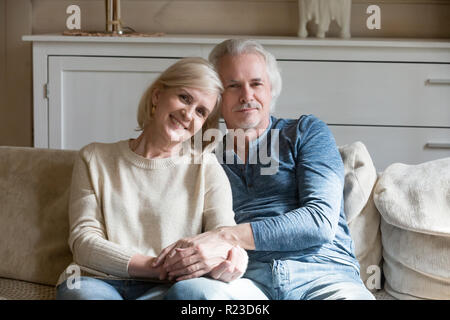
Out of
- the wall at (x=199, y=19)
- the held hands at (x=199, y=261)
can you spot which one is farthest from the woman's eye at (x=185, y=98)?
the wall at (x=199, y=19)

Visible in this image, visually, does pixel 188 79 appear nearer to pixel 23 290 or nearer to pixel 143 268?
pixel 143 268

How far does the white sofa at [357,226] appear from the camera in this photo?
1.50 m

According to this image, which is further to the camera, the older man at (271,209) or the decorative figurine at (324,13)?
the decorative figurine at (324,13)

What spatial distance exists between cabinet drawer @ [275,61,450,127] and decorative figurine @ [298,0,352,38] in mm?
289

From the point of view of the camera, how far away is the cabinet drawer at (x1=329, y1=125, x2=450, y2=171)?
8.30 ft

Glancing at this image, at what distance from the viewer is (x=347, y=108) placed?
254 cm

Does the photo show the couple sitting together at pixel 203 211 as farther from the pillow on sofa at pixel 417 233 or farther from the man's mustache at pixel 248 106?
the pillow on sofa at pixel 417 233

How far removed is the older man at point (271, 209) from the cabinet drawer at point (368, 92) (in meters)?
0.90

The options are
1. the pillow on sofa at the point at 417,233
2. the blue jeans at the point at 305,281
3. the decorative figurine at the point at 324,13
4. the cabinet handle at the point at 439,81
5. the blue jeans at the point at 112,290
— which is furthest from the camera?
the decorative figurine at the point at 324,13

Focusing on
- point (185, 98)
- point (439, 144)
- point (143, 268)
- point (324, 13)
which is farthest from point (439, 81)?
point (143, 268)

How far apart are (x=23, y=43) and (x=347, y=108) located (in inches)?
60.3

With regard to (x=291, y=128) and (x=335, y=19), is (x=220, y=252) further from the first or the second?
(x=335, y=19)

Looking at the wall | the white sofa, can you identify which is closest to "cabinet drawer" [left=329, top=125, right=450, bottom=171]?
the wall

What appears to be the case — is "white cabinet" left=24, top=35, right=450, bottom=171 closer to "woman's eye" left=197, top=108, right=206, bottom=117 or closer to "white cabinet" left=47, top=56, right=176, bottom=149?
"white cabinet" left=47, top=56, right=176, bottom=149
